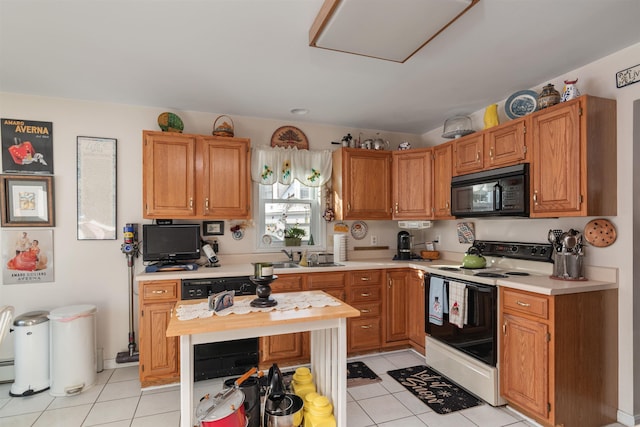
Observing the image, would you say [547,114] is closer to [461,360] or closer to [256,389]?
[461,360]

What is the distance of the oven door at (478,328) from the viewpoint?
2.60 m

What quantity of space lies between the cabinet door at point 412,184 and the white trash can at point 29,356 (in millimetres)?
3678

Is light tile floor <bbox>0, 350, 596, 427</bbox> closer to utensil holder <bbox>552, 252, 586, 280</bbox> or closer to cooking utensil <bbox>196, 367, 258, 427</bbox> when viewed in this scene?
cooking utensil <bbox>196, 367, 258, 427</bbox>

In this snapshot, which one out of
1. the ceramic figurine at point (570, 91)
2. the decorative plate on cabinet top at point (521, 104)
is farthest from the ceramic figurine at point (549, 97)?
the decorative plate on cabinet top at point (521, 104)

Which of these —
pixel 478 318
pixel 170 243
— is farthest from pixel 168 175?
pixel 478 318

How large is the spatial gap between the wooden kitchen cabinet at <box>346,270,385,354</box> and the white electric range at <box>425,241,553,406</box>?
1.70ft

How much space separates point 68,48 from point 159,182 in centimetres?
124

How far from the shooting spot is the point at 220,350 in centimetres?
304

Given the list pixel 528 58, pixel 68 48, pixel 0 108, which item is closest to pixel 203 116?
pixel 68 48

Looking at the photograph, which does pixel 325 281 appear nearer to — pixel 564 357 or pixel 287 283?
pixel 287 283

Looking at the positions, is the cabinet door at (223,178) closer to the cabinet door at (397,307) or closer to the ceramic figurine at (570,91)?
the cabinet door at (397,307)

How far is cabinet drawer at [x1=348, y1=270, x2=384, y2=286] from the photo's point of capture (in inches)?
139

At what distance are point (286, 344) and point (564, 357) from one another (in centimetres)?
225

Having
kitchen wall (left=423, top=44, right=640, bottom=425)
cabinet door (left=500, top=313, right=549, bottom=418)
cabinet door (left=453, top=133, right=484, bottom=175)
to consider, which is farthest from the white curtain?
kitchen wall (left=423, top=44, right=640, bottom=425)
